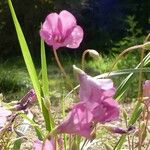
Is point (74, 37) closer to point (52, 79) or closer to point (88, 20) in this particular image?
point (52, 79)

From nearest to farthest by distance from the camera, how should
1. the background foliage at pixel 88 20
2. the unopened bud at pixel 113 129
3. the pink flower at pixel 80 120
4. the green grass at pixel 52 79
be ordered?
1. the pink flower at pixel 80 120
2. the unopened bud at pixel 113 129
3. the green grass at pixel 52 79
4. the background foliage at pixel 88 20

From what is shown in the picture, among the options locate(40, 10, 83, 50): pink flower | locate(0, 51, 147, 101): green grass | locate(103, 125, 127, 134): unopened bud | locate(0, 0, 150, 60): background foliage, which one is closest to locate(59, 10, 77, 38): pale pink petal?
locate(40, 10, 83, 50): pink flower

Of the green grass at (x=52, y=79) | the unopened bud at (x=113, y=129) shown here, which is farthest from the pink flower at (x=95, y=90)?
the green grass at (x=52, y=79)

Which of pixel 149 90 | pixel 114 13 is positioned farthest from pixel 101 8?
pixel 149 90

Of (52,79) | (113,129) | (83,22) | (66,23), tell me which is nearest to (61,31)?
(66,23)

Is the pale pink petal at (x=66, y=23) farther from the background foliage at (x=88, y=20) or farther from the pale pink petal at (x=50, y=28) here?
the background foliage at (x=88, y=20)

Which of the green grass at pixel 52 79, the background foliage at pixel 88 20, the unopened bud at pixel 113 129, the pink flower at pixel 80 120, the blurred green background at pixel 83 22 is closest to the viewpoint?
the pink flower at pixel 80 120
